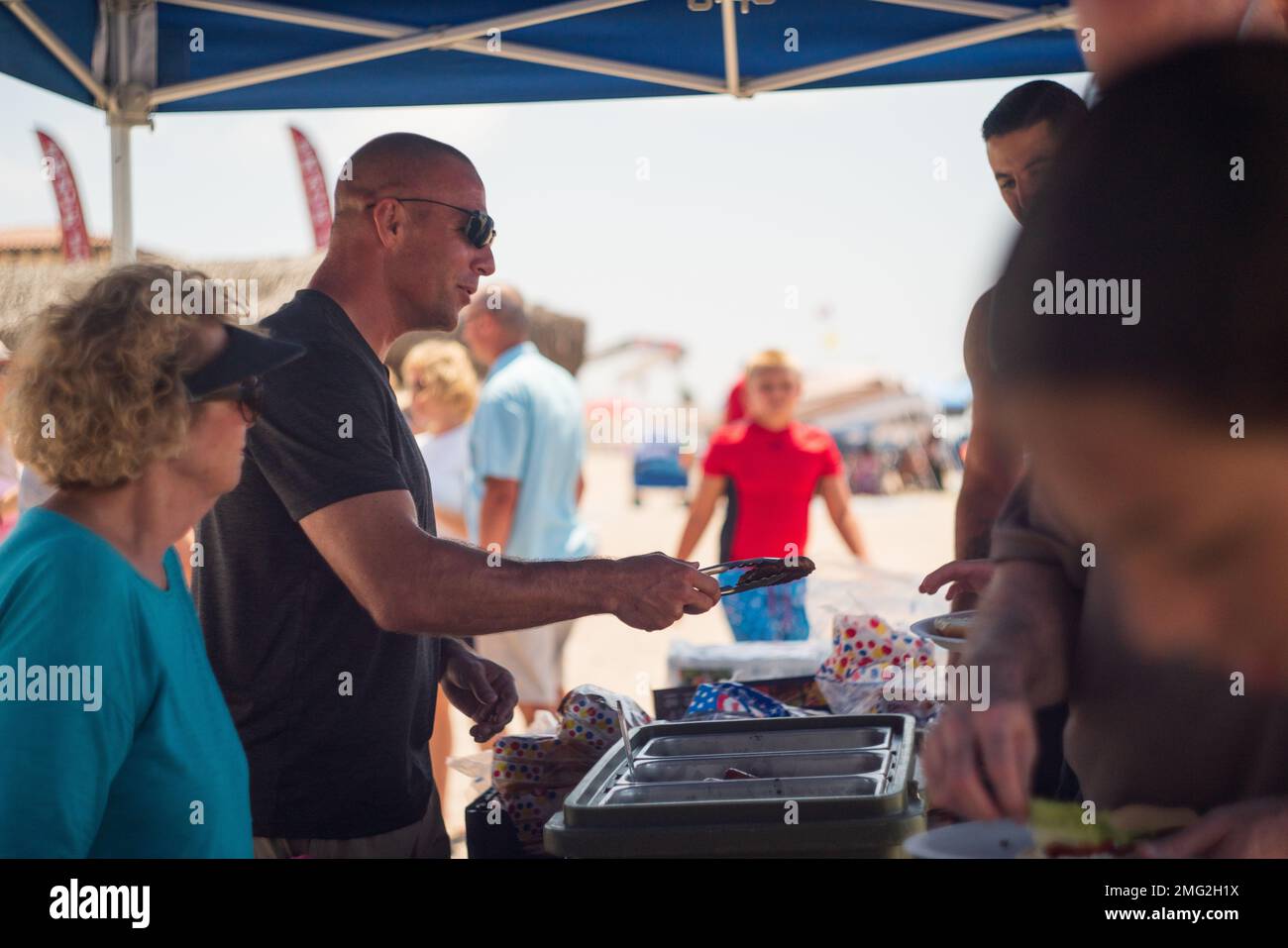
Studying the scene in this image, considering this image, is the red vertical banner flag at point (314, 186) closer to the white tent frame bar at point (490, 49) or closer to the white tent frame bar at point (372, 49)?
the white tent frame bar at point (372, 49)

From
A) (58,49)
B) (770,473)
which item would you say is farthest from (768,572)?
(770,473)

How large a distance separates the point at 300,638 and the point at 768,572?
0.79 meters

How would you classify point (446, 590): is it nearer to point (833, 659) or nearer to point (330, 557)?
point (330, 557)

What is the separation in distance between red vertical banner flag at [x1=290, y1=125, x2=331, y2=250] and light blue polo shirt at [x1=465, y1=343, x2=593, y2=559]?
462 centimetres

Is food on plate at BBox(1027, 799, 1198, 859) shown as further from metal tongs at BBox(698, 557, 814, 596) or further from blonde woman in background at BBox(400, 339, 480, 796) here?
blonde woman in background at BBox(400, 339, 480, 796)

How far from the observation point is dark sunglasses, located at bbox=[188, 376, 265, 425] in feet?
5.97

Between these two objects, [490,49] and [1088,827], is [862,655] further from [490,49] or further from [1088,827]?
[490,49]

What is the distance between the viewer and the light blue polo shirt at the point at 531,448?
16.7ft

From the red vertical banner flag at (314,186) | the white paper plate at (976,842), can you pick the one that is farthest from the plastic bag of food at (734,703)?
the red vertical banner flag at (314,186)

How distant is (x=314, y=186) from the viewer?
9.34 m

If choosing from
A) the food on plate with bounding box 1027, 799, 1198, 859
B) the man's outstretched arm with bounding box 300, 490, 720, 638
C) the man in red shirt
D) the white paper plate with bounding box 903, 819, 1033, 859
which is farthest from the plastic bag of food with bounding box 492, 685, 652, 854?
the man in red shirt

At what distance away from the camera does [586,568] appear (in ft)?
6.80
